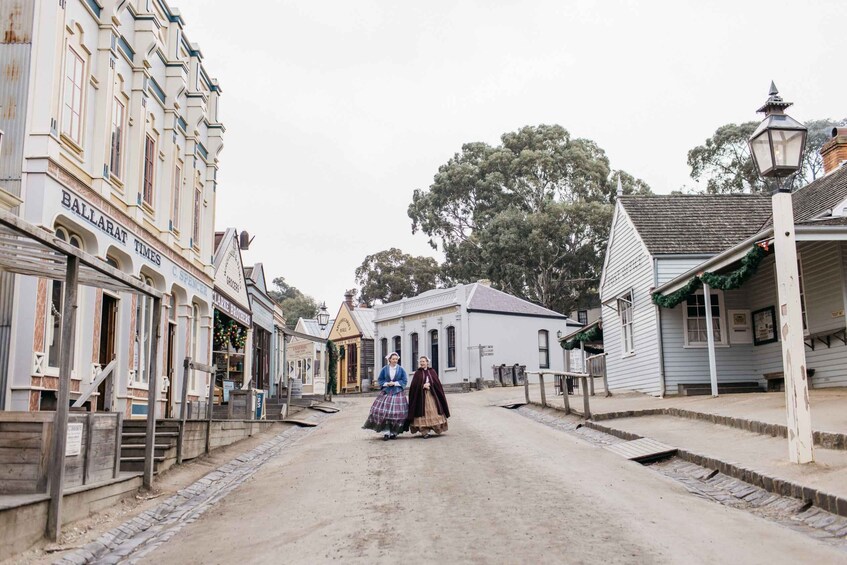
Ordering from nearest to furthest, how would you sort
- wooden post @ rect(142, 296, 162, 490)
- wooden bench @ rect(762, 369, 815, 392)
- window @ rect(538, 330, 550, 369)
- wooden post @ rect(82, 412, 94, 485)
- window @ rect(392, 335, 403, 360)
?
wooden post @ rect(82, 412, 94, 485) → wooden post @ rect(142, 296, 162, 490) → wooden bench @ rect(762, 369, 815, 392) → window @ rect(538, 330, 550, 369) → window @ rect(392, 335, 403, 360)

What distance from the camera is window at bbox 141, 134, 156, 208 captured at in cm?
1670

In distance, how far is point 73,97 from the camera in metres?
13.0

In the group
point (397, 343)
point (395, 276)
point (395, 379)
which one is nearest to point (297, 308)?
point (395, 276)

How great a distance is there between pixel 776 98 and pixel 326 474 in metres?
7.52

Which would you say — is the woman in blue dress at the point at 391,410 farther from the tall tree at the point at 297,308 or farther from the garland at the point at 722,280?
the tall tree at the point at 297,308

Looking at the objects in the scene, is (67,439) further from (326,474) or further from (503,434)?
(503,434)

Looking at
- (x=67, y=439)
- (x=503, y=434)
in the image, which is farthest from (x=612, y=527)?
(x=503, y=434)

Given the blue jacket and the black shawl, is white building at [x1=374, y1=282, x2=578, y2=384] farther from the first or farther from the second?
the black shawl

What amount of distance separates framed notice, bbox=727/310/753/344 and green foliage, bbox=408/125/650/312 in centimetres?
2629

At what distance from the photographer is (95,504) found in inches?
351

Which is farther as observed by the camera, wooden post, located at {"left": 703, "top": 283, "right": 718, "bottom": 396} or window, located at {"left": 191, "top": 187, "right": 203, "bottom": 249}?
window, located at {"left": 191, "top": 187, "right": 203, "bottom": 249}

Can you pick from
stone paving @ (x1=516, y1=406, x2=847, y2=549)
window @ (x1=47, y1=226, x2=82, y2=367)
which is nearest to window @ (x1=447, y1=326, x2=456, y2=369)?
stone paving @ (x1=516, y1=406, x2=847, y2=549)

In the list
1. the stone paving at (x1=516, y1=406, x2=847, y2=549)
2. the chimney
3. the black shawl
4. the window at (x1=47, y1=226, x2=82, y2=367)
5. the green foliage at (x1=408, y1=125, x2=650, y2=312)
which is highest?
the green foliage at (x1=408, y1=125, x2=650, y2=312)

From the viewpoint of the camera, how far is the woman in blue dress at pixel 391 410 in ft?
50.3
